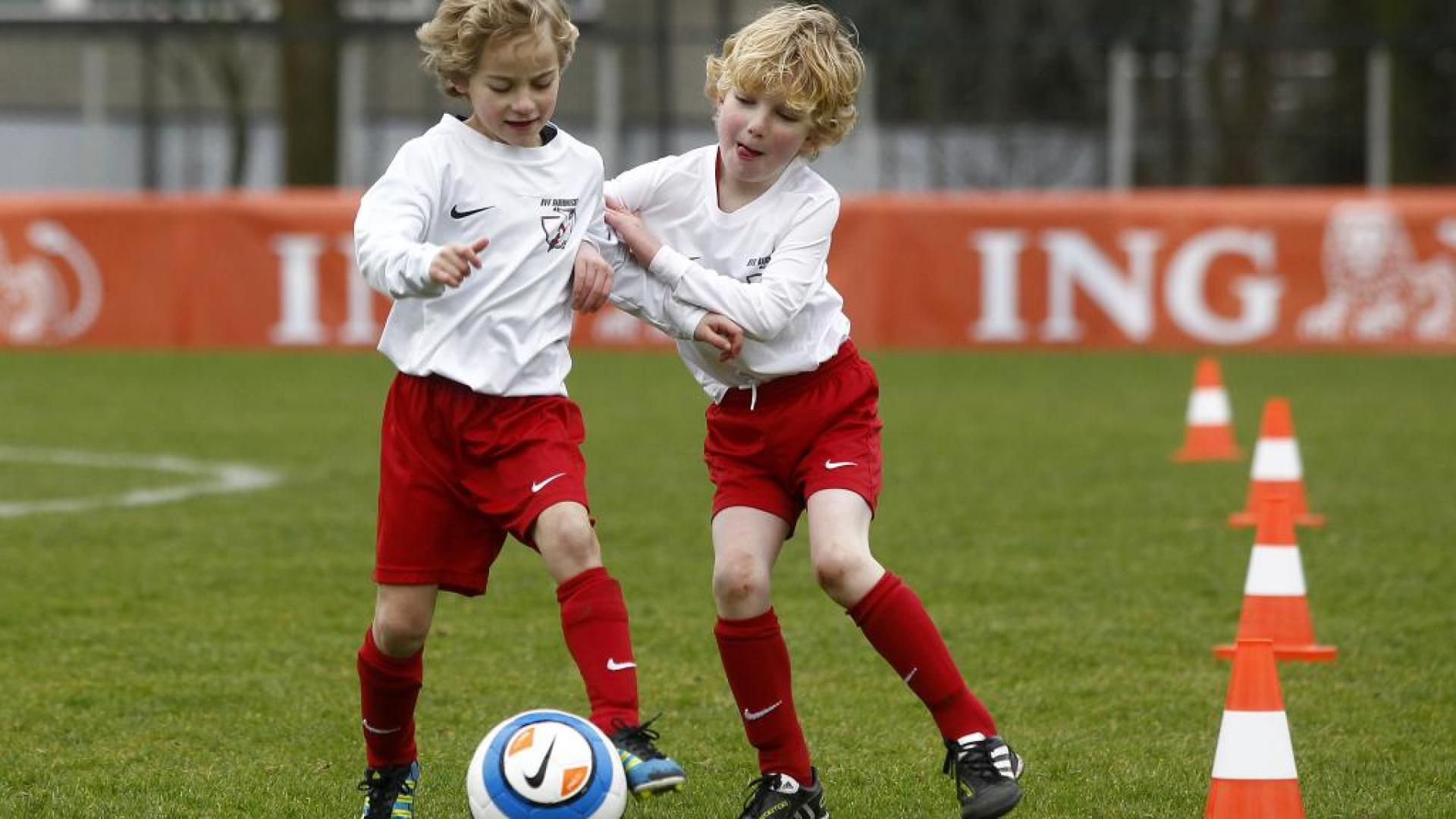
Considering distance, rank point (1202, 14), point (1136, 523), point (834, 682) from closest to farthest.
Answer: point (834, 682), point (1136, 523), point (1202, 14)

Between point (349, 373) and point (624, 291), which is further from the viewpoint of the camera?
point (349, 373)

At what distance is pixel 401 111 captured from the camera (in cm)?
2891

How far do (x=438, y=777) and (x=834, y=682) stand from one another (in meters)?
1.52

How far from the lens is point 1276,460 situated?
921 centimetres

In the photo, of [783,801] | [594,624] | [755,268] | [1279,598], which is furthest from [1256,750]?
[1279,598]

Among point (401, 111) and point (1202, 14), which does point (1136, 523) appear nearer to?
point (1202, 14)

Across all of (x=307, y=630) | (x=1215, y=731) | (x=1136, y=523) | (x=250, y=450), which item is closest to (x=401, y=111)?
(x=250, y=450)

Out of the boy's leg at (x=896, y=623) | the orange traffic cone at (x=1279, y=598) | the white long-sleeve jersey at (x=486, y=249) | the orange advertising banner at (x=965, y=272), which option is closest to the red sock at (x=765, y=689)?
the boy's leg at (x=896, y=623)

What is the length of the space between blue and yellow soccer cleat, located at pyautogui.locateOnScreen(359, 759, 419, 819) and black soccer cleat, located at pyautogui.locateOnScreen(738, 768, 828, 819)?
0.72 metres

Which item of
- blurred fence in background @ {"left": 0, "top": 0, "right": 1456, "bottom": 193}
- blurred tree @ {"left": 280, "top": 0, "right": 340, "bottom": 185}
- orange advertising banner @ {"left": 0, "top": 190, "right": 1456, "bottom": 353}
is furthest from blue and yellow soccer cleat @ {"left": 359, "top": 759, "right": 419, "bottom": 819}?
blurred tree @ {"left": 280, "top": 0, "right": 340, "bottom": 185}

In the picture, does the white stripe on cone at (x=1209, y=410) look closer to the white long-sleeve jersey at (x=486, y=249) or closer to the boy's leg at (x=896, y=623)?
the boy's leg at (x=896, y=623)

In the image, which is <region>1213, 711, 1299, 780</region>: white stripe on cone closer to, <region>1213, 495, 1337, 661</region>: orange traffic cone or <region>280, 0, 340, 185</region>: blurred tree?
<region>1213, 495, 1337, 661</region>: orange traffic cone

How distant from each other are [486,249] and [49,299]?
1574 centimetres

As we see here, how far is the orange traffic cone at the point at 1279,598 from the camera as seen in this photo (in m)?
7.00
